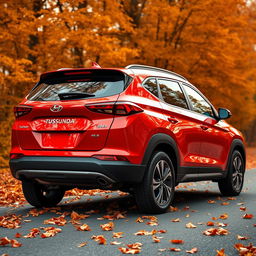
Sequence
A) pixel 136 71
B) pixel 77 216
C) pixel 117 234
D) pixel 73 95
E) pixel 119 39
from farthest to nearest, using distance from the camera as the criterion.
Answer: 1. pixel 119 39
2. pixel 136 71
3. pixel 77 216
4. pixel 73 95
5. pixel 117 234

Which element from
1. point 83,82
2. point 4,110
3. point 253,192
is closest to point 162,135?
point 83,82

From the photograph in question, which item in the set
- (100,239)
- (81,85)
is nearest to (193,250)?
(100,239)

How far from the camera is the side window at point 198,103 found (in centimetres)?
818

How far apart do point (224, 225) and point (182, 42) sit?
16.4 m

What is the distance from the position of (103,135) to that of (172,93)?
68.9 inches

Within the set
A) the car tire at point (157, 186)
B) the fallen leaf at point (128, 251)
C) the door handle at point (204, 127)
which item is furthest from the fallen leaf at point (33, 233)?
the door handle at point (204, 127)

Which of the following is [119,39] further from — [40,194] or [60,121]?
[60,121]

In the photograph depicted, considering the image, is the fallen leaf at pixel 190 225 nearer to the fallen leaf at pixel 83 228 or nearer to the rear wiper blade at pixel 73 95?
the fallen leaf at pixel 83 228

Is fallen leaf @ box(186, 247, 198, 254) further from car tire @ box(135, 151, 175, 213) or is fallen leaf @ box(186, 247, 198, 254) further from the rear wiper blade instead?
the rear wiper blade

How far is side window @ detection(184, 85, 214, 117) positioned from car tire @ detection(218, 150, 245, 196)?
43.5 inches

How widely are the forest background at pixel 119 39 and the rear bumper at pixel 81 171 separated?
9.33 meters

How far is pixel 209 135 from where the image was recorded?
330 inches

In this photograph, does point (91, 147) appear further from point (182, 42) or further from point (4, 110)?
point (182, 42)

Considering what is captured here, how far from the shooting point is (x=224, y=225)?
6082mm
